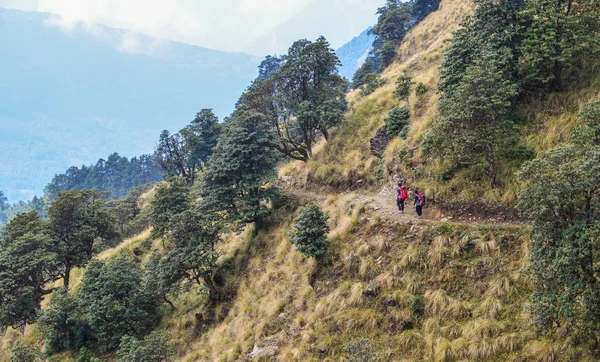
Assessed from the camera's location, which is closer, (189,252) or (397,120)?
(189,252)

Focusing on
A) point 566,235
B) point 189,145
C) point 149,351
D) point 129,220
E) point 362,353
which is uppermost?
point 189,145

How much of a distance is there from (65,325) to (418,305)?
81.9 ft

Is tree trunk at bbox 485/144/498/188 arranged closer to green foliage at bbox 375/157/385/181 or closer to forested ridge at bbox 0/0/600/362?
forested ridge at bbox 0/0/600/362

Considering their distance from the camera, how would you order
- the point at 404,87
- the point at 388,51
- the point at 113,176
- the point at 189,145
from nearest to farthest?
the point at 404,87
the point at 189,145
the point at 388,51
the point at 113,176

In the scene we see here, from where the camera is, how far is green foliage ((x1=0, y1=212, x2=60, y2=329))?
25.8 meters

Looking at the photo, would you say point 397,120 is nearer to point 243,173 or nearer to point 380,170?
point 380,170

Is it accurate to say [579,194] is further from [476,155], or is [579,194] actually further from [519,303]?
[476,155]

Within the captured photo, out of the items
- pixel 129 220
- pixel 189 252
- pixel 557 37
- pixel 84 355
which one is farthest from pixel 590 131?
pixel 129 220

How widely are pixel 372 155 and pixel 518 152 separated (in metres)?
9.26

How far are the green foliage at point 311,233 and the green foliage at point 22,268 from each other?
69.0 feet

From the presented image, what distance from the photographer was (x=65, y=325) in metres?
25.4

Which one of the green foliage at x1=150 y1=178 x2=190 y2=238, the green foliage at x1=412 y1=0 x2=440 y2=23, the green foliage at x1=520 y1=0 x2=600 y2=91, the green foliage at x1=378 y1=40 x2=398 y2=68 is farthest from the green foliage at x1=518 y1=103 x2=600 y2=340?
the green foliage at x1=412 y1=0 x2=440 y2=23

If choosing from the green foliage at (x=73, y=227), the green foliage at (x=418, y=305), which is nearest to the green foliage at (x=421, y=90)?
the green foliage at (x=418, y=305)

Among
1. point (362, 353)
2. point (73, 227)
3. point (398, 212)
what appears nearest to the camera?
point (362, 353)
